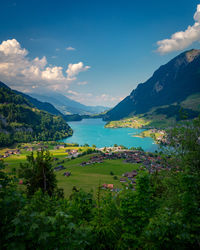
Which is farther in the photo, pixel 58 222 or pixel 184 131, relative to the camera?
pixel 184 131

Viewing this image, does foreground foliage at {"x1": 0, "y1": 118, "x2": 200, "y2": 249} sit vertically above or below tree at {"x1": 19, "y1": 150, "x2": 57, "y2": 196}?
above

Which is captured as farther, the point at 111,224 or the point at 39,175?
the point at 39,175

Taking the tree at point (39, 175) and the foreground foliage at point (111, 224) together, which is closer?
the foreground foliage at point (111, 224)

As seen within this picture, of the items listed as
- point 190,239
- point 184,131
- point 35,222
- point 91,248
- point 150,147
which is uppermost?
point 184,131

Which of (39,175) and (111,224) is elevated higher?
(111,224)

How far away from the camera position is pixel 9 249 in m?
3.88

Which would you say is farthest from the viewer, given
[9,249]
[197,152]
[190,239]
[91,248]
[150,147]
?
[150,147]

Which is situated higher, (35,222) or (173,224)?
(35,222)

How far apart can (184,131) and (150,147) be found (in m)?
183

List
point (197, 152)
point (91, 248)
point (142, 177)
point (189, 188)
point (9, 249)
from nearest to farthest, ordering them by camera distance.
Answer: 1. point (9, 249)
2. point (189, 188)
3. point (91, 248)
4. point (142, 177)
5. point (197, 152)

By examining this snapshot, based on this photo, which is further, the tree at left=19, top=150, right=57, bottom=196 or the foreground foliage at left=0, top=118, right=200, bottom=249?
the tree at left=19, top=150, right=57, bottom=196

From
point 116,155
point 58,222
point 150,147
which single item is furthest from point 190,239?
point 150,147

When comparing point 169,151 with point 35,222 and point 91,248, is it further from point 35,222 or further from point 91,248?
point 35,222

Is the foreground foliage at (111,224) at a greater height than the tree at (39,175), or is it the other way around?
the foreground foliage at (111,224)
